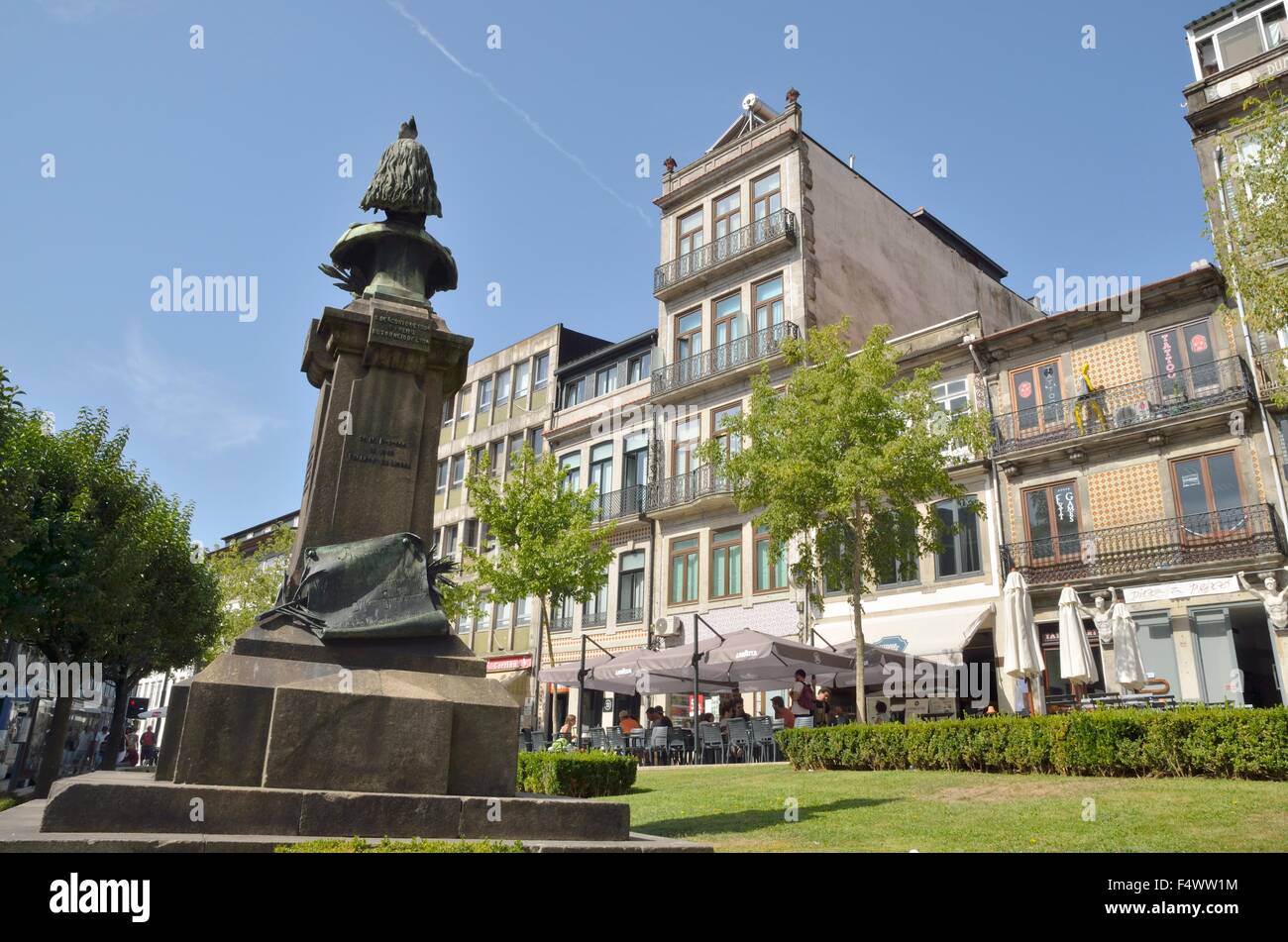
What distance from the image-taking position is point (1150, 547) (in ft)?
76.3

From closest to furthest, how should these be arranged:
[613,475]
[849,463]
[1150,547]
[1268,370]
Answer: [849,463]
[1268,370]
[1150,547]
[613,475]

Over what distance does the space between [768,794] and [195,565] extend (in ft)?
70.2

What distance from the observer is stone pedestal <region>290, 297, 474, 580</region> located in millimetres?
7844

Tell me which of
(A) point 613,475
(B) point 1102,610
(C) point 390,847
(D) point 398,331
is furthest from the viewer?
(A) point 613,475

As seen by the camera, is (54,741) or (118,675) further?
(118,675)

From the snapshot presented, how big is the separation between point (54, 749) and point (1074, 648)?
69.3ft

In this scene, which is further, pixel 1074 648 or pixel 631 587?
pixel 631 587

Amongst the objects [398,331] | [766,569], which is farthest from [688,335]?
[398,331]

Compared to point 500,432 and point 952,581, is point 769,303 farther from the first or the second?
point 500,432

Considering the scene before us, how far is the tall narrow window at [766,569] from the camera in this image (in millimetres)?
29500

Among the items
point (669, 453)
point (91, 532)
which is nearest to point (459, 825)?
point (91, 532)

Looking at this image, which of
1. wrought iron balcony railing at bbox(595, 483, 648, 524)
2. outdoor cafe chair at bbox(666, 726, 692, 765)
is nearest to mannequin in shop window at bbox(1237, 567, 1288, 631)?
outdoor cafe chair at bbox(666, 726, 692, 765)

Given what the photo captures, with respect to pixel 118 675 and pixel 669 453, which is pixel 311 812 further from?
pixel 669 453
